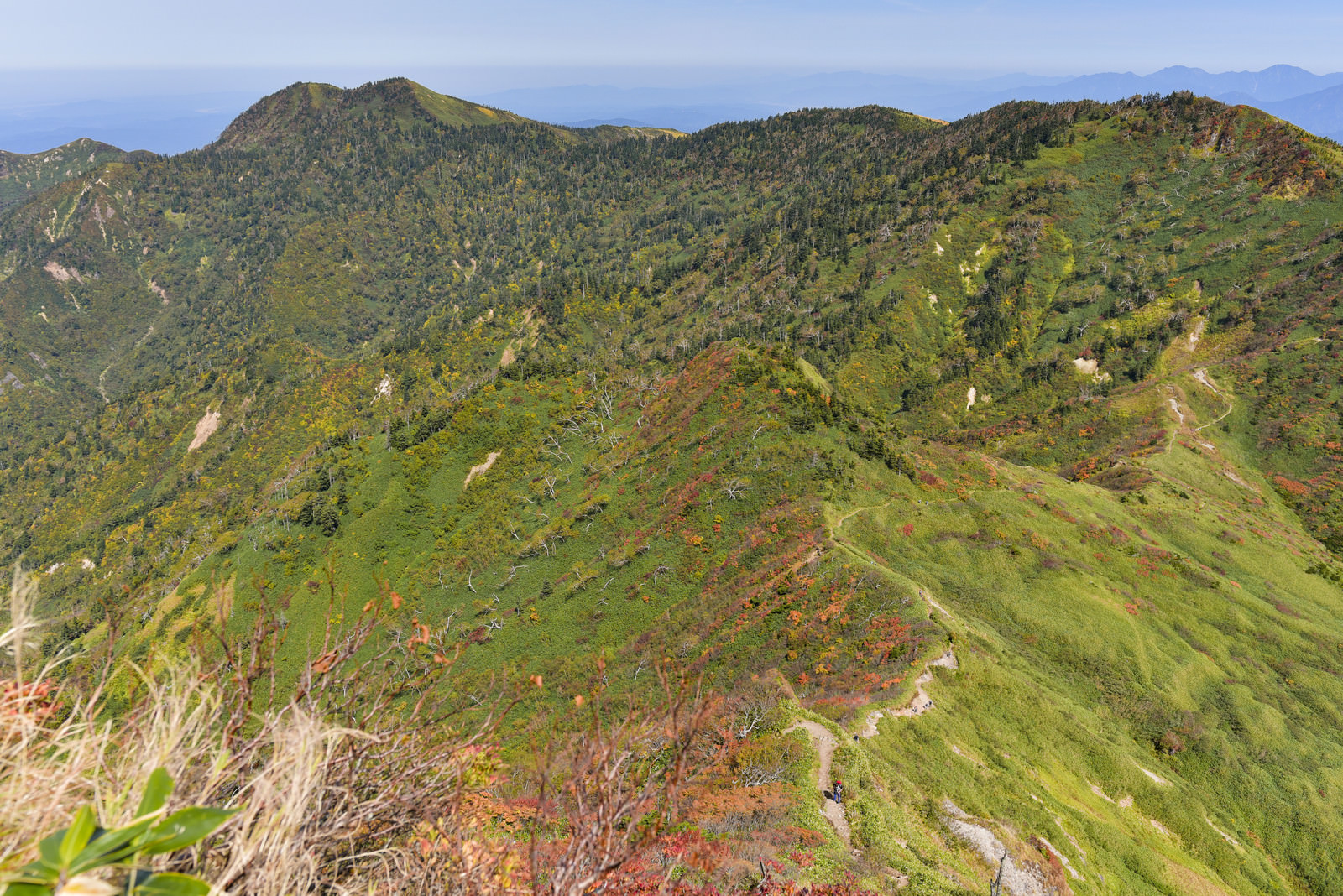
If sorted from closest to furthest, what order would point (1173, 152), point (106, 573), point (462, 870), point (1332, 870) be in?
point (462, 870)
point (1332, 870)
point (106, 573)
point (1173, 152)

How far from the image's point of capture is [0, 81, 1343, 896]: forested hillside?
85.9 ft

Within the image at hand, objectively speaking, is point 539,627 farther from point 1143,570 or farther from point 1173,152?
point 1173,152

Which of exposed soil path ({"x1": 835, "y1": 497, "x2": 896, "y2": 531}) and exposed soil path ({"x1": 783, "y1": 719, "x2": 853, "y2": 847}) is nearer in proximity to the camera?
exposed soil path ({"x1": 783, "y1": 719, "x2": 853, "y2": 847})

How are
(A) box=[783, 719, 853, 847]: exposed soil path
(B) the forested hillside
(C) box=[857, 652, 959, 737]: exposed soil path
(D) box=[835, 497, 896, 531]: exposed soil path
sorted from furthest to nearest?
1. (D) box=[835, 497, 896, 531]: exposed soil path
2. (C) box=[857, 652, 959, 737]: exposed soil path
3. (B) the forested hillside
4. (A) box=[783, 719, 853, 847]: exposed soil path

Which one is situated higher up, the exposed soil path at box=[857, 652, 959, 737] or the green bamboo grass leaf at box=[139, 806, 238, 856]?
the green bamboo grass leaf at box=[139, 806, 238, 856]

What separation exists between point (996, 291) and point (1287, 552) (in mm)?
98135

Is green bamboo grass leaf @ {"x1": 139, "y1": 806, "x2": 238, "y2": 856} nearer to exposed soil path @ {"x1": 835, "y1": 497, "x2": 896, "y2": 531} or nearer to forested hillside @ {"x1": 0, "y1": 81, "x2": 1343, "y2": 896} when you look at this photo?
forested hillside @ {"x1": 0, "y1": 81, "x2": 1343, "y2": 896}

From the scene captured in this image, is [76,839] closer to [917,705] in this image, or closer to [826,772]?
[826,772]

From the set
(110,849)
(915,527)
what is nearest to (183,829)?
(110,849)

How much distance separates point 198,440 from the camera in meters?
176

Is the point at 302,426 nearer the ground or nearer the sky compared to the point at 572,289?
nearer the ground

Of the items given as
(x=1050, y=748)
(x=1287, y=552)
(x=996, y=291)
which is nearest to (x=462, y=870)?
(x=1050, y=748)

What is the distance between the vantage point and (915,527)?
174 feet

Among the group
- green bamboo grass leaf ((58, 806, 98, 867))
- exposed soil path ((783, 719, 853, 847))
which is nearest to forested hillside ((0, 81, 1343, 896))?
exposed soil path ((783, 719, 853, 847))
